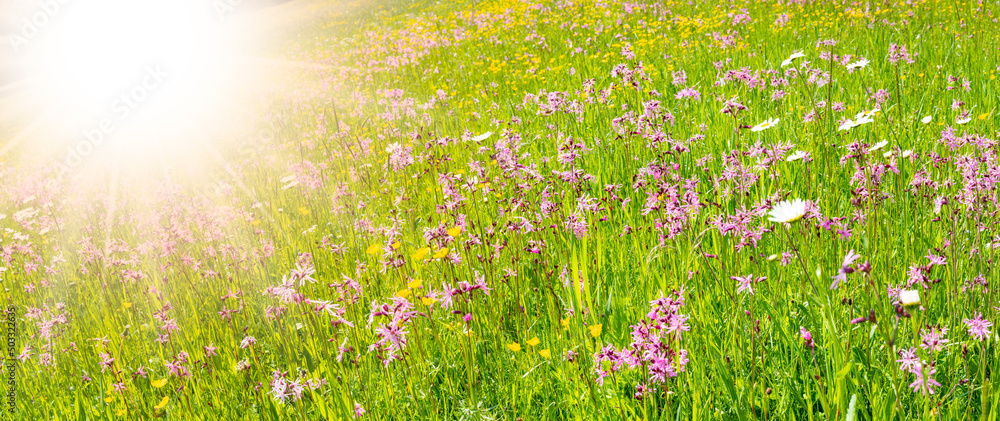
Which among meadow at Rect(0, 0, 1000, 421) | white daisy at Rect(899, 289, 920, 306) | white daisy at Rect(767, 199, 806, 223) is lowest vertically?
meadow at Rect(0, 0, 1000, 421)

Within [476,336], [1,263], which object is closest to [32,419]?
[476,336]

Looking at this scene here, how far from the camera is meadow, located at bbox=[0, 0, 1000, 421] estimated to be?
1844 millimetres


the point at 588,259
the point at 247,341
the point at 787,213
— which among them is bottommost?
the point at 588,259

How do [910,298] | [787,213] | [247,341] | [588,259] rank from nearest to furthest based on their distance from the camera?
1. [910,298]
2. [787,213]
3. [247,341]
4. [588,259]

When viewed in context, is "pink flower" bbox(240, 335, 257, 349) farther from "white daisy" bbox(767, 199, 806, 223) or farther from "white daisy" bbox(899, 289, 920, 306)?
"white daisy" bbox(899, 289, 920, 306)

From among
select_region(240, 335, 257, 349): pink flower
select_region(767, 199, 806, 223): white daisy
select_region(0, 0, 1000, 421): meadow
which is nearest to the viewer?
select_region(767, 199, 806, 223): white daisy

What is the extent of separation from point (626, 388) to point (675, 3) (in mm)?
9206

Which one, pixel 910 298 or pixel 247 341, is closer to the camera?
pixel 910 298

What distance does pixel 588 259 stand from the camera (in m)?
2.68

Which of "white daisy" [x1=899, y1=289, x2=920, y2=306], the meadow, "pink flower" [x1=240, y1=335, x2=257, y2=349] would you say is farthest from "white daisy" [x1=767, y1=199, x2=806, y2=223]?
"pink flower" [x1=240, y1=335, x2=257, y2=349]

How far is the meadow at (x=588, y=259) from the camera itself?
184 cm

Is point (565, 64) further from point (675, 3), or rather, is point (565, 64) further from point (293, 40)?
point (293, 40)

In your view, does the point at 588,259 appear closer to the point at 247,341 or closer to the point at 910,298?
the point at 247,341

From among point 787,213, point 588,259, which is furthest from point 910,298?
point 588,259
